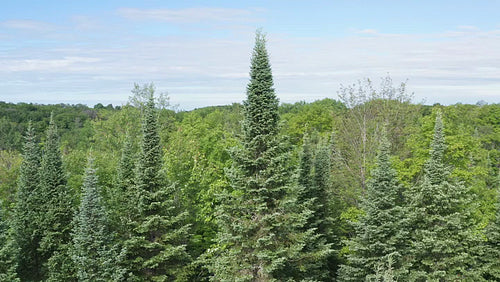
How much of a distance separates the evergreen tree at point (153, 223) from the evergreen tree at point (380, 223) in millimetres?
8848

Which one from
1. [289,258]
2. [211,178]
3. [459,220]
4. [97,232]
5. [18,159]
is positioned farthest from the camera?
[18,159]

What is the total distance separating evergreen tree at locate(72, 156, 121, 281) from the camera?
17953 mm

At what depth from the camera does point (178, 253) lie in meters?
18.9

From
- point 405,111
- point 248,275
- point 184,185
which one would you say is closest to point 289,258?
point 248,275

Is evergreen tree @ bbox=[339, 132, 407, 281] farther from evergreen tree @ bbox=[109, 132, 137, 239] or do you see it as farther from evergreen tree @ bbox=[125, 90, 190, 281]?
evergreen tree @ bbox=[109, 132, 137, 239]

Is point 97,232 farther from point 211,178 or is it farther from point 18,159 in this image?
point 18,159

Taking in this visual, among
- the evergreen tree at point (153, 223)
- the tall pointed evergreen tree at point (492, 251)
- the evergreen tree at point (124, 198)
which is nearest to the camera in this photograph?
the evergreen tree at point (153, 223)

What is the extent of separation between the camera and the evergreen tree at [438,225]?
20859 mm

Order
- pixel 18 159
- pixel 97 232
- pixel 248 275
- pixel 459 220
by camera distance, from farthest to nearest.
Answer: pixel 18 159 < pixel 459 220 < pixel 97 232 < pixel 248 275

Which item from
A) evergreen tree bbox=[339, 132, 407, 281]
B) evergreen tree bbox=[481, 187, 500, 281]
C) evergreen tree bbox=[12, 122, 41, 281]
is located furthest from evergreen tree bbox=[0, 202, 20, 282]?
evergreen tree bbox=[481, 187, 500, 281]

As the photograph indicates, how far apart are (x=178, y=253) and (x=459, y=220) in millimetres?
14462

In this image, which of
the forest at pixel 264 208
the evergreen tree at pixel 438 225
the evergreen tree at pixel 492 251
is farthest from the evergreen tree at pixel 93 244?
the evergreen tree at pixel 492 251

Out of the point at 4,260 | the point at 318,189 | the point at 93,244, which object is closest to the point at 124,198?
the point at 93,244

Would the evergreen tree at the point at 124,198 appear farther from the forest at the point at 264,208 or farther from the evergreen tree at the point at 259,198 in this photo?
the evergreen tree at the point at 259,198
